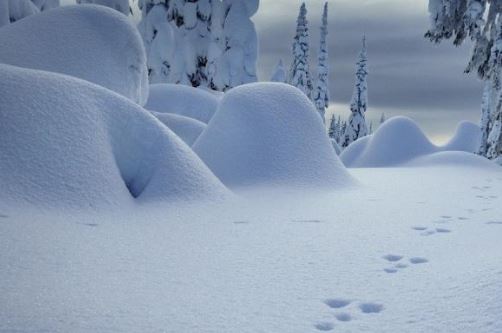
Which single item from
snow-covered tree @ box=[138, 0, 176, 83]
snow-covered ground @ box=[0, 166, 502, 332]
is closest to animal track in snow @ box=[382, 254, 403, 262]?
snow-covered ground @ box=[0, 166, 502, 332]

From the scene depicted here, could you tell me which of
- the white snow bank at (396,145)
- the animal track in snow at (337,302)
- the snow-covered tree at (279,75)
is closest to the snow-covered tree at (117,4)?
the white snow bank at (396,145)

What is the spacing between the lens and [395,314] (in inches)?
109

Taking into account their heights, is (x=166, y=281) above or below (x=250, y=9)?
below

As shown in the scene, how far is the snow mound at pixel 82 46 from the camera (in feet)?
24.1

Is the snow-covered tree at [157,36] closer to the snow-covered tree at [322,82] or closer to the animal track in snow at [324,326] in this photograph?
the animal track in snow at [324,326]

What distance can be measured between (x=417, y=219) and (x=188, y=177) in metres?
2.97

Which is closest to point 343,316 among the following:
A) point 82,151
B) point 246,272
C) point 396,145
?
point 246,272

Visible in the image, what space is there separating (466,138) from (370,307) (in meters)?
24.6

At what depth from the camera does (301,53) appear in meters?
35.8

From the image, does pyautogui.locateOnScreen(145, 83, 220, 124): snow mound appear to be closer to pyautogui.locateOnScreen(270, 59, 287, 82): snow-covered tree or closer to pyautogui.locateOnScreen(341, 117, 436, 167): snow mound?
pyautogui.locateOnScreen(341, 117, 436, 167): snow mound

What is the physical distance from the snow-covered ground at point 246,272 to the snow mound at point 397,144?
12931mm

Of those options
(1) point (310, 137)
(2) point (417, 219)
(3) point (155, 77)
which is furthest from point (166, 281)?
(3) point (155, 77)

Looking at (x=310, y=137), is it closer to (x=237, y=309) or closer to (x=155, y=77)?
(x=237, y=309)

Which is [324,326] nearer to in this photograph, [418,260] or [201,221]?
[418,260]
